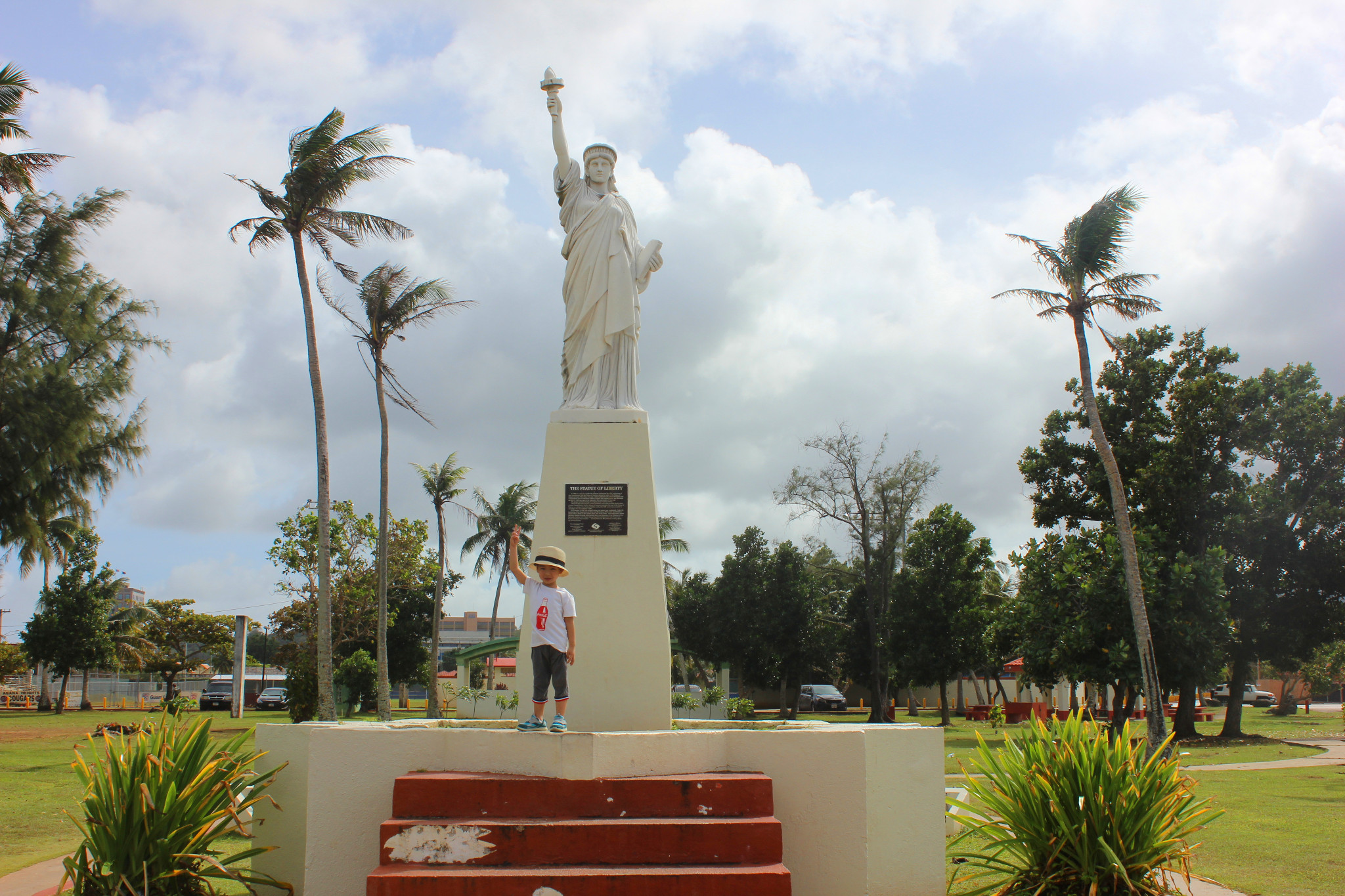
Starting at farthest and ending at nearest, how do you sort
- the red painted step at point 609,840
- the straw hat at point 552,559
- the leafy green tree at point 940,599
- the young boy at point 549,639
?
the leafy green tree at point 940,599 < the straw hat at point 552,559 < the young boy at point 549,639 < the red painted step at point 609,840

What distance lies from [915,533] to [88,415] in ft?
80.8

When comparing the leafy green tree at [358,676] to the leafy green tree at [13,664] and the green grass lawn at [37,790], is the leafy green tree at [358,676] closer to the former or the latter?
the green grass lawn at [37,790]

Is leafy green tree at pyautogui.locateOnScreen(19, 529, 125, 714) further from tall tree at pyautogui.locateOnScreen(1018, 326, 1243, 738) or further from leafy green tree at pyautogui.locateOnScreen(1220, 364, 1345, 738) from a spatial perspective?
leafy green tree at pyautogui.locateOnScreen(1220, 364, 1345, 738)

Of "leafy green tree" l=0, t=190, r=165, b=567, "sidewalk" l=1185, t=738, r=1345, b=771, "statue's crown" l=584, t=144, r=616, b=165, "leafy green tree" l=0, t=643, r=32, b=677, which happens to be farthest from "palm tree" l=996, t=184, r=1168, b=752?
"leafy green tree" l=0, t=643, r=32, b=677

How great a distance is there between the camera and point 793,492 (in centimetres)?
3089

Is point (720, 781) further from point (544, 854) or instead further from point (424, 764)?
point (424, 764)

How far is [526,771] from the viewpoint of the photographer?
5266mm

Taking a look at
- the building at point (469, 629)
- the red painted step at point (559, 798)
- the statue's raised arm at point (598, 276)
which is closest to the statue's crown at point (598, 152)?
the statue's raised arm at point (598, 276)

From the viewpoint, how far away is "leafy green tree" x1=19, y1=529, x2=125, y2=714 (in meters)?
35.4

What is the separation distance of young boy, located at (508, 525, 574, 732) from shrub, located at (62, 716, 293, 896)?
1.71 m

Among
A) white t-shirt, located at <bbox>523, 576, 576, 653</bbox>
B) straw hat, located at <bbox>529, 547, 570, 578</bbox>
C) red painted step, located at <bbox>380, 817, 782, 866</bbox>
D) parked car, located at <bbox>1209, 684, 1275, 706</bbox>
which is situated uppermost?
straw hat, located at <bbox>529, 547, 570, 578</bbox>

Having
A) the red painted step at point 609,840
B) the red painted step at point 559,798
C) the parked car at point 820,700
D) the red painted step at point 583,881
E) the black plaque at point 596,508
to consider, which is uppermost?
the black plaque at point 596,508

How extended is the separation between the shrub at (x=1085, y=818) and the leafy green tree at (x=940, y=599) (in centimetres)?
2459

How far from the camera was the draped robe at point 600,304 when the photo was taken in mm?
7652
